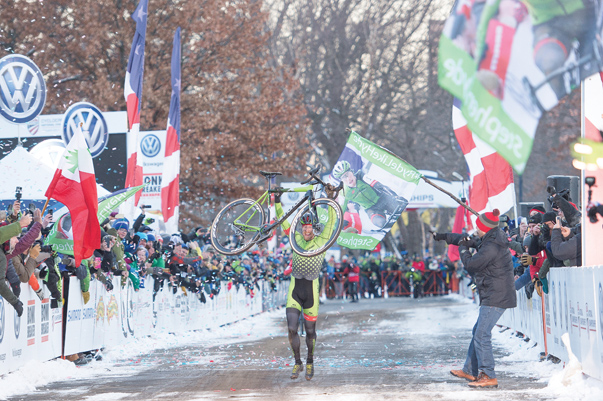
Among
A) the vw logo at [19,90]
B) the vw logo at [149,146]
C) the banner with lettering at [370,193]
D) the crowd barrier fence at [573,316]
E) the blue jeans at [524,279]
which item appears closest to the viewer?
the crowd barrier fence at [573,316]

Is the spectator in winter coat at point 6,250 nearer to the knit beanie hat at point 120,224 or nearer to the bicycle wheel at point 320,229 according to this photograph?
the bicycle wheel at point 320,229

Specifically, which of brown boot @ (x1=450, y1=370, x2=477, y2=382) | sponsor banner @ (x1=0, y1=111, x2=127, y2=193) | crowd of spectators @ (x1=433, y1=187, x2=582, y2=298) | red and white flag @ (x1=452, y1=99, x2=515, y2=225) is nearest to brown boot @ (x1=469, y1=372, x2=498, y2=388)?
brown boot @ (x1=450, y1=370, x2=477, y2=382)

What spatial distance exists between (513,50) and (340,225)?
610 centimetres

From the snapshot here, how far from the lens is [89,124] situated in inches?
762

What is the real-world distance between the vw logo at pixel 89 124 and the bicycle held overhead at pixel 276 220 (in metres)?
6.17

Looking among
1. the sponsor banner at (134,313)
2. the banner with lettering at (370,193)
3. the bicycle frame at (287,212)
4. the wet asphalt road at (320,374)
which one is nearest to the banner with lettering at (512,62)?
the wet asphalt road at (320,374)

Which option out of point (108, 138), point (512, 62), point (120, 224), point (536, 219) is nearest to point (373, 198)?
point (120, 224)

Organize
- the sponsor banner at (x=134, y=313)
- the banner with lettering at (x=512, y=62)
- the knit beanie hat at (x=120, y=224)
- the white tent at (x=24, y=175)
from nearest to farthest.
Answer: the banner with lettering at (x=512, y=62) < the sponsor banner at (x=134, y=313) < the knit beanie hat at (x=120, y=224) < the white tent at (x=24, y=175)

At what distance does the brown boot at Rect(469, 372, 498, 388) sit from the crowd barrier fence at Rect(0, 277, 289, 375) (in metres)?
5.67

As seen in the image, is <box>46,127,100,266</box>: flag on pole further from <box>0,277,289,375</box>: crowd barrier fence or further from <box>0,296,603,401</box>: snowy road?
<box>0,296,603,401</box>: snowy road

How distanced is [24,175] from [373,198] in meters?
6.56

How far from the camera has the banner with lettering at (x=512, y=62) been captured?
5.47 metres

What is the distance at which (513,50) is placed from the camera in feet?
18.4

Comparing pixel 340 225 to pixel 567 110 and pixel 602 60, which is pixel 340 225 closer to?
pixel 602 60
